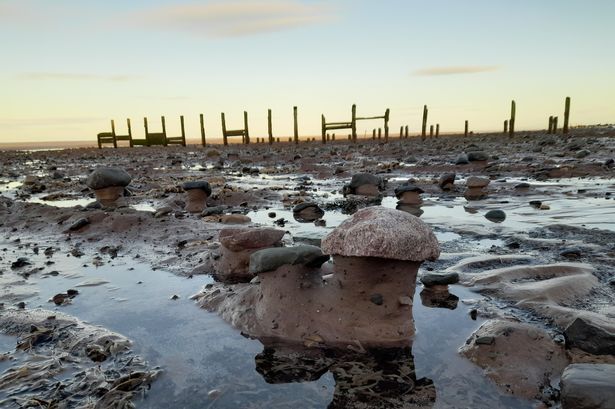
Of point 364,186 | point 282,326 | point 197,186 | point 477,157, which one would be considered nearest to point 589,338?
point 282,326

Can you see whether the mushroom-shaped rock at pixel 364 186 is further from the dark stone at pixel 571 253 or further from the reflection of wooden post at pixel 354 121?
the reflection of wooden post at pixel 354 121

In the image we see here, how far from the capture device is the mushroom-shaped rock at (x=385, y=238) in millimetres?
2896

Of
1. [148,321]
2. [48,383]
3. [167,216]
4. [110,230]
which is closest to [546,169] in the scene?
[167,216]

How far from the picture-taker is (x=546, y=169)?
40.4 feet

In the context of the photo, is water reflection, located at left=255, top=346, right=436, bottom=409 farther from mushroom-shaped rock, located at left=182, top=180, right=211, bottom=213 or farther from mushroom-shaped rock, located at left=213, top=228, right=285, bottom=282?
mushroom-shaped rock, located at left=182, top=180, right=211, bottom=213

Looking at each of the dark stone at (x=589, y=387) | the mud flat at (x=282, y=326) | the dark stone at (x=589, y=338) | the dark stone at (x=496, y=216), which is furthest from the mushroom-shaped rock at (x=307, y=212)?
the dark stone at (x=589, y=387)

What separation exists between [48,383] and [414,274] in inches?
91.0

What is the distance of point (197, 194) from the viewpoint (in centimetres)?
886

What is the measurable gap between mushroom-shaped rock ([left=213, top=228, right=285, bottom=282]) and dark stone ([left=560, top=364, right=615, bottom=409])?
293cm

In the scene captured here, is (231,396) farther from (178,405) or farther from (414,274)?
(414,274)

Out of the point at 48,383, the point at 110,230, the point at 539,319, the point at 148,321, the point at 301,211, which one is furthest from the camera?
the point at 301,211

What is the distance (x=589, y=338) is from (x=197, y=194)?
7.23 metres

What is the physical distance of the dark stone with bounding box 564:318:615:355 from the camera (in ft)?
8.88

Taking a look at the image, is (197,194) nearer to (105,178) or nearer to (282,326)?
(105,178)
